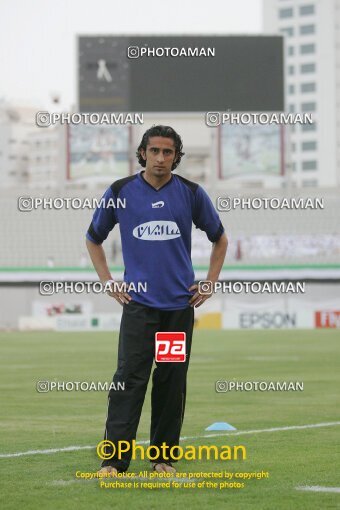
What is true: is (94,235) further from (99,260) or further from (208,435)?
(208,435)

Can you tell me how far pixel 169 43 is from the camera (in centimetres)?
5988

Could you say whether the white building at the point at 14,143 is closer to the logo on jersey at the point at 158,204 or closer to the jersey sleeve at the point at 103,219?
the jersey sleeve at the point at 103,219

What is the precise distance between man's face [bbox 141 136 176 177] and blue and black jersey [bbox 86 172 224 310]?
0.10m

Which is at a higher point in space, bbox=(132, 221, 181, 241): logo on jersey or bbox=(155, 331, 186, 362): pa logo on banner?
bbox=(132, 221, 181, 241): logo on jersey

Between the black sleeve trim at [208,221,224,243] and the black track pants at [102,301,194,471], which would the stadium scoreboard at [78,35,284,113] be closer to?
the black sleeve trim at [208,221,224,243]

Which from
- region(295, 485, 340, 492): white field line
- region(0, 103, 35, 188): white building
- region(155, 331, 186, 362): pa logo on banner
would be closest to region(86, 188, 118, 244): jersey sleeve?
region(155, 331, 186, 362): pa logo on banner

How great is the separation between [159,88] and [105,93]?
2.52 metres

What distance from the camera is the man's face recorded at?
740cm

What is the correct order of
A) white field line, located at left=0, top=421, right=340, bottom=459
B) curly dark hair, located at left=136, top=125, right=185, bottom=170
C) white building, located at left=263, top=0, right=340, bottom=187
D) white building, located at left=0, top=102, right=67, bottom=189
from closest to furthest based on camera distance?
1. curly dark hair, located at left=136, top=125, right=185, bottom=170
2. white field line, located at left=0, top=421, right=340, bottom=459
3. white building, located at left=263, top=0, right=340, bottom=187
4. white building, located at left=0, top=102, right=67, bottom=189

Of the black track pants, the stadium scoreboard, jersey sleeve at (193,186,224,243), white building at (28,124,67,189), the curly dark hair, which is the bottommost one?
the black track pants

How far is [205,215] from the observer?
25.1ft

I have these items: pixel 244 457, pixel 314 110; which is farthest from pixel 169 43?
pixel 314 110

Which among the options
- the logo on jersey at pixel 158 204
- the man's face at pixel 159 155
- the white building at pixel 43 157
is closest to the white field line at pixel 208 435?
the logo on jersey at pixel 158 204

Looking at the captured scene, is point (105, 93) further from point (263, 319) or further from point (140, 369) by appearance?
point (140, 369)
